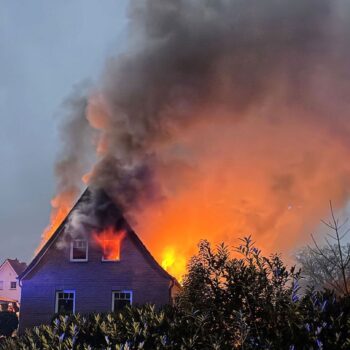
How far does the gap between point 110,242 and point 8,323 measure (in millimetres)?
12115

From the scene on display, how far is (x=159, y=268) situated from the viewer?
23.8 metres

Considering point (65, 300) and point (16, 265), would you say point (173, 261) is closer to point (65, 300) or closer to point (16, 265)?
point (65, 300)

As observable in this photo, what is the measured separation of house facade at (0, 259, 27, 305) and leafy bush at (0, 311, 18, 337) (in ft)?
104

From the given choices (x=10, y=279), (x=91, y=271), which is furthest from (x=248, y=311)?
(x=10, y=279)

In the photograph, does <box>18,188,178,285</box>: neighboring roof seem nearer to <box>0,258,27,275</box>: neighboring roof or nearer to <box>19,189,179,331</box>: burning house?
<box>19,189,179,331</box>: burning house

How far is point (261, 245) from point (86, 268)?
14.7 m

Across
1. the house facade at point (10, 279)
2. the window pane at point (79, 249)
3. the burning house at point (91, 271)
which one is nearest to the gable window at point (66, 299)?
the burning house at point (91, 271)

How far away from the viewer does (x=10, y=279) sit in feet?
209

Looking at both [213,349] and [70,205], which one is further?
[70,205]

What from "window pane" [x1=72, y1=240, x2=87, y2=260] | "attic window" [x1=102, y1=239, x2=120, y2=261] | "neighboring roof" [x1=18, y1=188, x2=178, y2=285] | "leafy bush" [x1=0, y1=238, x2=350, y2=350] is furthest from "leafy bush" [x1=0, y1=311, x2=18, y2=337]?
"leafy bush" [x1=0, y1=238, x2=350, y2=350]

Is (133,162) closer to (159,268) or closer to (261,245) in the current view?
(159,268)

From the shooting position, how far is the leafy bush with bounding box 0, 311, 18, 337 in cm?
2978

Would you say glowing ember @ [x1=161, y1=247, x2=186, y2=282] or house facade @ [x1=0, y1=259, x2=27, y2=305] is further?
house facade @ [x1=0, y1=259, x2=27, y2=305]

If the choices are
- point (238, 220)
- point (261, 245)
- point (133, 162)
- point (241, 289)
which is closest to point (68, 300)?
point (133, 162)
